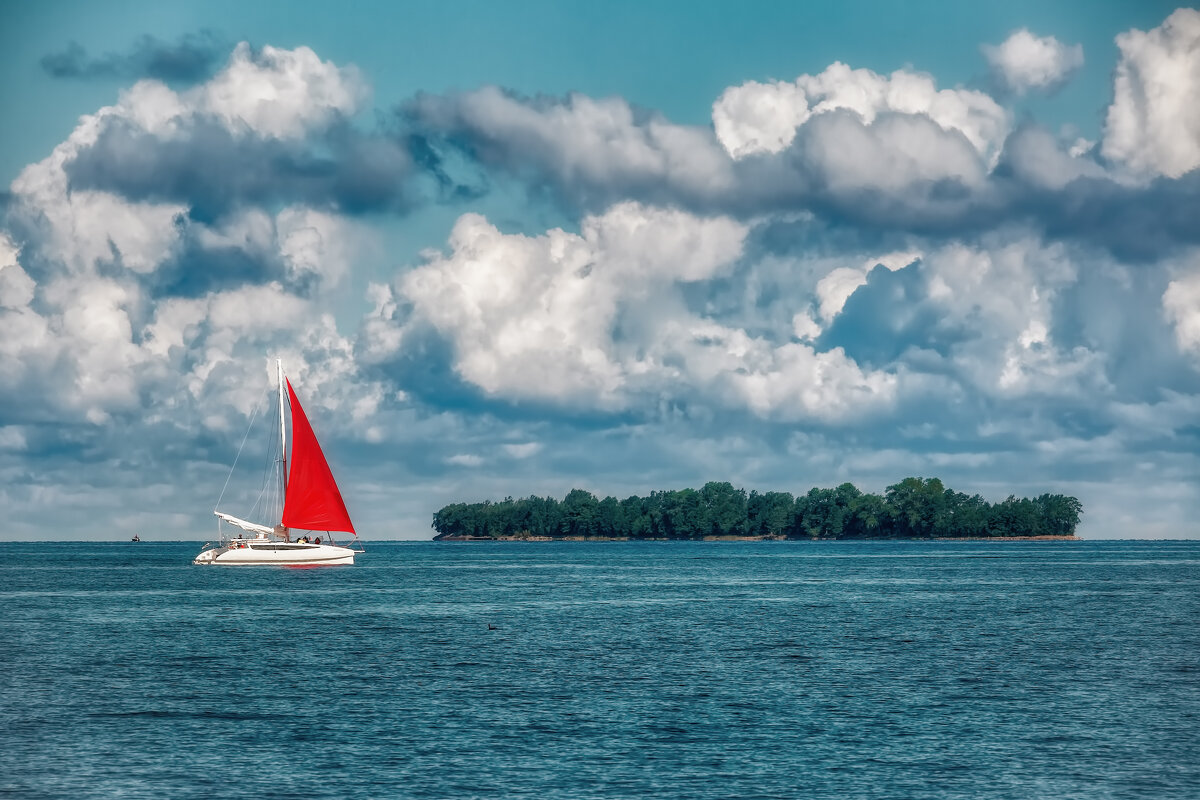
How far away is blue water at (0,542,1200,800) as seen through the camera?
34156mm

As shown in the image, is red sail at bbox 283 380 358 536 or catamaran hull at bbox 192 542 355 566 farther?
catamaran hull at bbox 192 542 355 566

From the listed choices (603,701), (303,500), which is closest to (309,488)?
(303,500)

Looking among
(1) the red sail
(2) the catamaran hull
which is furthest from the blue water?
(2) the catamaran hull

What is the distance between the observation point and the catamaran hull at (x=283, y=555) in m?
146

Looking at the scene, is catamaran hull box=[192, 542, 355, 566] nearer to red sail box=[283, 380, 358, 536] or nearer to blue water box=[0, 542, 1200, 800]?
red sail box=[283, 380, 358, 536]

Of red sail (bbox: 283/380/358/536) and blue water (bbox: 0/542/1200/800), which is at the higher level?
red sail (bbox: 283/380/358/536)

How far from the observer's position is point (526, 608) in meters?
91.4

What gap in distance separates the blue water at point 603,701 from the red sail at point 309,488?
46.7 m

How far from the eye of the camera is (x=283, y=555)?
477ft

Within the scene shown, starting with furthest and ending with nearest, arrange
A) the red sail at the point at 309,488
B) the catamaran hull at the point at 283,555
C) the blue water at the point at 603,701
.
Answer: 1. the catamaran hull at the point at 283,555
2. the red sail at the point at 309,488
3. the blue water at the point at 603,701

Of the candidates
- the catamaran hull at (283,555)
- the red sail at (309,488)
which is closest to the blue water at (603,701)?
the red sail at (309,488)

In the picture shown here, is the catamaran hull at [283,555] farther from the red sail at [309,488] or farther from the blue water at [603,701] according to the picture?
the blue water at [603,701]

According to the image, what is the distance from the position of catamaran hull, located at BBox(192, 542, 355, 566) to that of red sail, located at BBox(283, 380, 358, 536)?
21.1ft

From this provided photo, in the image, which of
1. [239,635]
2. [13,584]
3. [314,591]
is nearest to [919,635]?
[239,635]
